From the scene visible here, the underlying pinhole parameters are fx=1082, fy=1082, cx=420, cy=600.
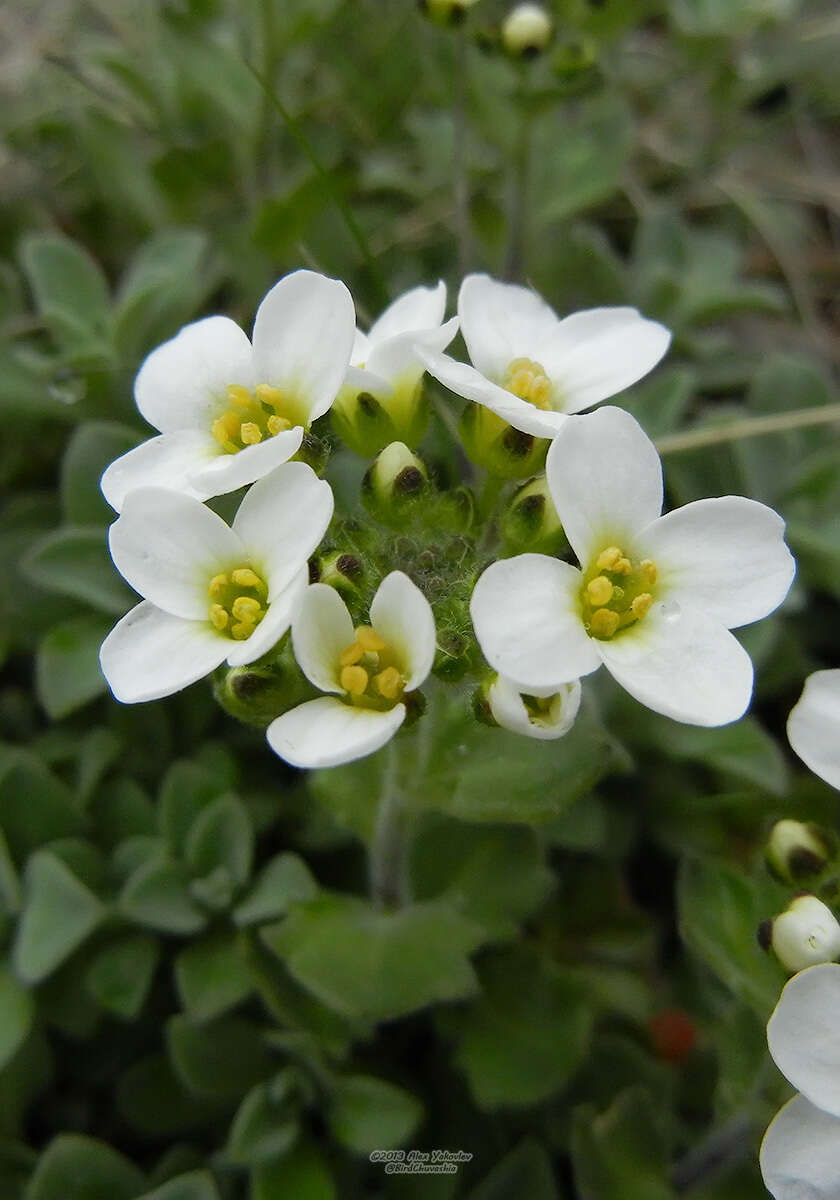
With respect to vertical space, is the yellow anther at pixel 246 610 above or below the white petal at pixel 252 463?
below

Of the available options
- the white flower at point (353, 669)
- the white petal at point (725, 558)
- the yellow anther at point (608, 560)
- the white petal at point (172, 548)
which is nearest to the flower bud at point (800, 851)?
the white petal at point (725, 558)

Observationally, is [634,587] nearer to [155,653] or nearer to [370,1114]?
[155,653]

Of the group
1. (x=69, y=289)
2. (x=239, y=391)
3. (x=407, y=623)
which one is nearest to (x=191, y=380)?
(x=239, y=391)

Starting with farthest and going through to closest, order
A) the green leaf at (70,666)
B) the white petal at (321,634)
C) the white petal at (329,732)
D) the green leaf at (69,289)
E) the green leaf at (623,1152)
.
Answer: the green leaf at (69,289) < the green leaf at (70,666) < the green leaf at (623,1152) < the white petal at (321,634) < the white petal at (329,732)

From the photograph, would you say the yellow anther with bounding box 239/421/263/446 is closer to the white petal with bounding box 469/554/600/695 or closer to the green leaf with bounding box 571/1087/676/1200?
the white petal with bounding box 469/554/600/695

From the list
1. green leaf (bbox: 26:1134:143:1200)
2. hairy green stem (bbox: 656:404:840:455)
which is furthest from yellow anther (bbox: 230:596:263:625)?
hairy green stem (bbox: 656:404:840:455)

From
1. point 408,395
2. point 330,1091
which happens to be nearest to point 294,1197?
point 330,1091

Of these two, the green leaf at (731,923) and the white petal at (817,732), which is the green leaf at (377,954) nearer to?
the green leaf at (731,923)
